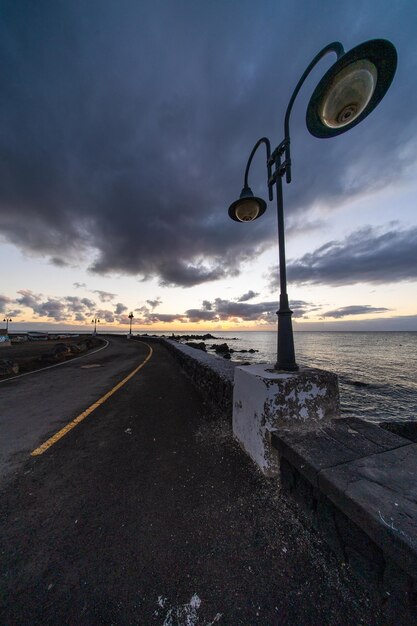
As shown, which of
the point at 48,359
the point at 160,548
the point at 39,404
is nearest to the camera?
the point at 160,548

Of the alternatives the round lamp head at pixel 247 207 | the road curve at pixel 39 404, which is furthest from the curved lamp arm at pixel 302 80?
the road curve at pixel 39 404

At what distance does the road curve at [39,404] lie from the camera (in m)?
3.26

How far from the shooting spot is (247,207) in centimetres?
368

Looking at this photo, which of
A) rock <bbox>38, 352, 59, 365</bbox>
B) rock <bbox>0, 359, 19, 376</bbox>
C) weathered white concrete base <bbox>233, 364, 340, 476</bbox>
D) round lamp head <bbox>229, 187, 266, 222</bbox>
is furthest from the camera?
rock <bbox>38, 352, 59, 365</bbox>

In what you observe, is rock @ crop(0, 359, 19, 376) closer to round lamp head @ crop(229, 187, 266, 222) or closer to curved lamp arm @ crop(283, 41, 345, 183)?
round lamp head @ crop(229, 187, 266, 222)

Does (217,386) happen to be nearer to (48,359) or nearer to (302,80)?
(302,80)

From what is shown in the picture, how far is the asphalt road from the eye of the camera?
1.36m

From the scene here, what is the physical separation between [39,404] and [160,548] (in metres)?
4.52

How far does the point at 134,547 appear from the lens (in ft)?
5.79

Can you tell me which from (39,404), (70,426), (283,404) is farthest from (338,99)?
(39,404)

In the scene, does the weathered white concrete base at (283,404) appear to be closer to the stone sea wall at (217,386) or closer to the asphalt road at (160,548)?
the asphalt road at (160,548)

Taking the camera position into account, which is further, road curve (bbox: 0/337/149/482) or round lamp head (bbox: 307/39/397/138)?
road curve (bbox: 0/337/149/482)

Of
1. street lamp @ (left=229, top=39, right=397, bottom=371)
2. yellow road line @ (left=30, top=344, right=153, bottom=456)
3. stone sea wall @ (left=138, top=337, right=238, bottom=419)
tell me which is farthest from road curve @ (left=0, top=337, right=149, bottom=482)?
street lamp @ (left=229, top=39, right=397, bottom=371)

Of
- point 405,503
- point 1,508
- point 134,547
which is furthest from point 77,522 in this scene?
point 405,503
